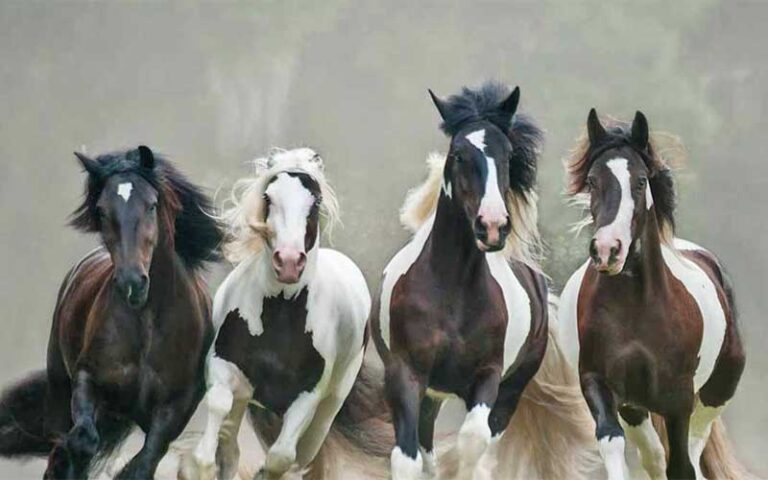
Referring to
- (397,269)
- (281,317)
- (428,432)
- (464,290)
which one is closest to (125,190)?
(281,317)

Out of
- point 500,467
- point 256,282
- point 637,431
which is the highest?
point 256,282

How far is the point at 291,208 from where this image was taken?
598 cm

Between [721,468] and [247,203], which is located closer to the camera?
[247,203]

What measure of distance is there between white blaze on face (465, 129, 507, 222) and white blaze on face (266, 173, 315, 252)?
27.4 inches

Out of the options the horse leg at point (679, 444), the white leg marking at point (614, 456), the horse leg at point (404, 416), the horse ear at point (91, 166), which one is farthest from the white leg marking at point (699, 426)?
the horse ear at point (91, 166)

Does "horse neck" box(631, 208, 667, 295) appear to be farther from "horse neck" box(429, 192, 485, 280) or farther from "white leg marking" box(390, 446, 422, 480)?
"white leg marking" box(390, 446, 422, 480)

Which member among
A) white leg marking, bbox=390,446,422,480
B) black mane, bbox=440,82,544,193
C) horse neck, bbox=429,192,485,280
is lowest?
white leg marking, bbox=390,446,422,480

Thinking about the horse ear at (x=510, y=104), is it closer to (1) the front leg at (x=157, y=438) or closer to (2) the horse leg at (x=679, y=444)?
(2) the horse leg at (x=679, y=444)

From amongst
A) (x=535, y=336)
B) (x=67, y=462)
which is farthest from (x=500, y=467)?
(x=67, y=462)

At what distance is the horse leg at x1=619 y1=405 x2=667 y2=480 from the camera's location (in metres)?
6.18

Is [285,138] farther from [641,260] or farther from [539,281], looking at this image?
[641,260]

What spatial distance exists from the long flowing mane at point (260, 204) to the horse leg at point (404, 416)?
2.41ft

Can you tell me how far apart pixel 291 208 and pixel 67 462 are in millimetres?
1262

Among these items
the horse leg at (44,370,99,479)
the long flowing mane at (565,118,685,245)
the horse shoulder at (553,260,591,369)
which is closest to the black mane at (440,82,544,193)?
the long flowing mane at (565,118,685,245)
